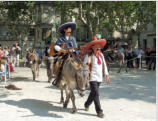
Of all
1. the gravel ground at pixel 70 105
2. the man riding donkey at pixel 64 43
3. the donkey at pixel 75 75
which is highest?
the man riding donkey at pixel 64 43

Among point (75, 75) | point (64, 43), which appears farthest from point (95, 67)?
point (64, 43)

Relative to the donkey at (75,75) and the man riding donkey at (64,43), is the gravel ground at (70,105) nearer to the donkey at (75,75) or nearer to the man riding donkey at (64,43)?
the donkey at (75,75)

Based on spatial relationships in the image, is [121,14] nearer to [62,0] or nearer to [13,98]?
[62,0]

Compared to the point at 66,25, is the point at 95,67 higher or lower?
lower

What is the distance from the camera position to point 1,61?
37.2 ft

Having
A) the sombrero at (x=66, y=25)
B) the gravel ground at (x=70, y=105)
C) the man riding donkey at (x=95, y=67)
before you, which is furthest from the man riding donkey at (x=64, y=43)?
the gravel ground at (x=70, y=105)

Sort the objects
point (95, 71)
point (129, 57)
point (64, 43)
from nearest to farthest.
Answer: point (95, 71)
point (64, 43)
point (129, 57)

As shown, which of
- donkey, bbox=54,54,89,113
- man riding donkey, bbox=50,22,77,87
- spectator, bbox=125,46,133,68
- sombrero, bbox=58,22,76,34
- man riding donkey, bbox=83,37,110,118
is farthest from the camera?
spectator, bbox=125,46,133,68

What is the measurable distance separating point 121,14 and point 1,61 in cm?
1661

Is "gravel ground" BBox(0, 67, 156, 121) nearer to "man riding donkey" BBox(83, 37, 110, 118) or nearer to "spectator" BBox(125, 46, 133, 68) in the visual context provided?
"man riding donkey" BBox(83, 37, 110, 118)

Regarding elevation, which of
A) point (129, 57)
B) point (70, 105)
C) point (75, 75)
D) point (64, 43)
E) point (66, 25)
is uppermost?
point (66, 25)

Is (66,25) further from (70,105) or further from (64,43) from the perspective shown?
(70,105)

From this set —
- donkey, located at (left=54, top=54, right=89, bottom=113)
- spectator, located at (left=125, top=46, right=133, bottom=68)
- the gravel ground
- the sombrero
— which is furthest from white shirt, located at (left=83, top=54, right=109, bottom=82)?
spectator, located at (left=125, top=46, right=133, bottom=68)

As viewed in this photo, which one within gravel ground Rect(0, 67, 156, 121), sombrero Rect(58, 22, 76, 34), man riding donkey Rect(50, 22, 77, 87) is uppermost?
sombrero Rect(58, 22, 76, 34)
